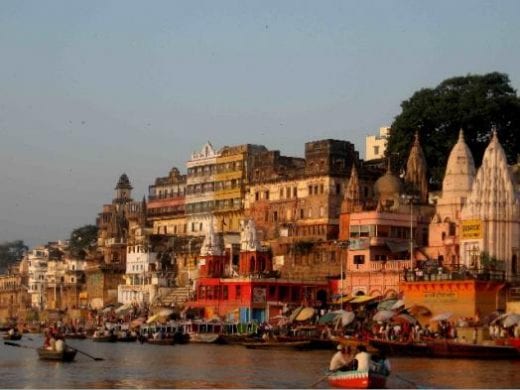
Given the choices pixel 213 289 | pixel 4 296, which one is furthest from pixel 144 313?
pixel 4 296

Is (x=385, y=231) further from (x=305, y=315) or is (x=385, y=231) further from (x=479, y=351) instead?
(x=479, y=351)

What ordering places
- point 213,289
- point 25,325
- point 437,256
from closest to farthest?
point 437,256, point 213,289, point 25,325

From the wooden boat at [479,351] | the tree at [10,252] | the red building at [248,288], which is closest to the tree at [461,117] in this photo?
the red building at [248,288]

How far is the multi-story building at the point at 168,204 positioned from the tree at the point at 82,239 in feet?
56.8

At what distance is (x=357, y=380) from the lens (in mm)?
30844

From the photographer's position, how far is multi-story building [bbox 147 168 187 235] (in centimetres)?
9016

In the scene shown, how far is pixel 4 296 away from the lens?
119438mm

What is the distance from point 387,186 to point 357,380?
3591 cm

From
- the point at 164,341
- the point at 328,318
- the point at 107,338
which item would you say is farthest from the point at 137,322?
the point at 328,318

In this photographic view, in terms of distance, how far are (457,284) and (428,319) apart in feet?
7.92

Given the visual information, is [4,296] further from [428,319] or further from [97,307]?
[428,319]

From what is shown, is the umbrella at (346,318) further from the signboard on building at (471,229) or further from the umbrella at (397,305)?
the signboard on building at (471,229)

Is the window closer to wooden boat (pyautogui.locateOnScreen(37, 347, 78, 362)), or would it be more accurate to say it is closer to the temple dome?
the temple dome

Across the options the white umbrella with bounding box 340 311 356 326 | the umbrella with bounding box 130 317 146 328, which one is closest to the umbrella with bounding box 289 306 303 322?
the white umbrella with bounding box 340 311 356 326
